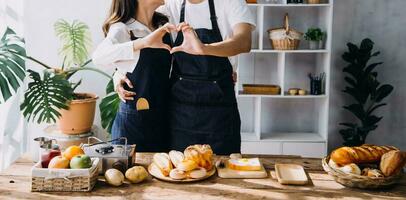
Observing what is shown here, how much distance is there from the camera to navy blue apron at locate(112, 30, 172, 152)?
302cm

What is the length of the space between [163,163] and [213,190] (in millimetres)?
290

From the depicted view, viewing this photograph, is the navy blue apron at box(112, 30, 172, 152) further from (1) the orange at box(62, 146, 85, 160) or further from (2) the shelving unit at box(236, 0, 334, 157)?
(2) the shelving unit at box(236, 0, 334, 157)

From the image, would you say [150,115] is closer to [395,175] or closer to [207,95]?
[207,95]

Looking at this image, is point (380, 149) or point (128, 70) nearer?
point (380, 149)

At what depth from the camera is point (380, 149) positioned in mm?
2400

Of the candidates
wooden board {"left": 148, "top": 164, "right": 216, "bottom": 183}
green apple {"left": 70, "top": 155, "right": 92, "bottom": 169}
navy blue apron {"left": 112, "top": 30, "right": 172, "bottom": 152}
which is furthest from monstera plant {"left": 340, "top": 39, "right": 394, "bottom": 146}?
green apple {"left": 70, "top": 155, "right": 92, "bottom": 169}

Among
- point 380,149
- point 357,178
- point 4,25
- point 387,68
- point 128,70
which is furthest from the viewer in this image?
point 387,68

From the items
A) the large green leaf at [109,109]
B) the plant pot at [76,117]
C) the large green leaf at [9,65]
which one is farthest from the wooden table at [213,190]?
the large green leaf at [109,109]

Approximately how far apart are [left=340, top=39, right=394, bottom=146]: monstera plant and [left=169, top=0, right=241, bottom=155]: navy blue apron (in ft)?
7.64

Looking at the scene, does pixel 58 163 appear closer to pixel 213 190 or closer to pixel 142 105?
pixel 213 190

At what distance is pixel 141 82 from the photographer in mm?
3061

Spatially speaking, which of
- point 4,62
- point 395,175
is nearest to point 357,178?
point 395,175

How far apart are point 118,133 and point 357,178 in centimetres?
139

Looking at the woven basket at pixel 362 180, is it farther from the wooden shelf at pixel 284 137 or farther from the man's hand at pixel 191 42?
the wooden shelf at pixel 284 137
